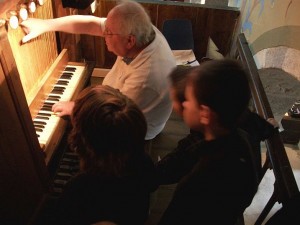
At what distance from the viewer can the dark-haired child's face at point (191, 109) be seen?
1.26 metres

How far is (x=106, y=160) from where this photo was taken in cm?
120

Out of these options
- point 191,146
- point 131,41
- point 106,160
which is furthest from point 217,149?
point 131,41

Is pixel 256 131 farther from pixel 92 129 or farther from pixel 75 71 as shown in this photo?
pixel 75 71

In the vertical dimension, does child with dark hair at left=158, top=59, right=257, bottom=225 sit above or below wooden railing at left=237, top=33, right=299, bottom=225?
above

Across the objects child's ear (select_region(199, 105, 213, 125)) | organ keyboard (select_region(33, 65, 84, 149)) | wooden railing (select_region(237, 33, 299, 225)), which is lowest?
organ keyboard (select_region(33, 65, 84, 149))

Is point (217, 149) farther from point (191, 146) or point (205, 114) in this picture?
point (191, 146)

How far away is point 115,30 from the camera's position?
2064 mm

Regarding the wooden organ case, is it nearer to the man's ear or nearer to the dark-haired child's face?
the man's ear

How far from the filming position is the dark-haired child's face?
1.26m

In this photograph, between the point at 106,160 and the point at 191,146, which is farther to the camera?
the point at 191,146

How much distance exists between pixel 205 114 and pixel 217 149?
0.16 metres

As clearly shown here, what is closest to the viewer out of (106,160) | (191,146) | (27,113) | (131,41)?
(106,160)

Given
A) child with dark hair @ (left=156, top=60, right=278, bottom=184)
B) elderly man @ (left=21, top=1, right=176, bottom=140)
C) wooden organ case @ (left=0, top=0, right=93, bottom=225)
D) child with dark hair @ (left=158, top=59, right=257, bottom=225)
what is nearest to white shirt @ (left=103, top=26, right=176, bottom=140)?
elderly man @ (left=21, top=1, right=176, bottom=140)

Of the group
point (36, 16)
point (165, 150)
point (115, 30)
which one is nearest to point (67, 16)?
point (36, 16)
